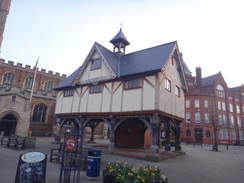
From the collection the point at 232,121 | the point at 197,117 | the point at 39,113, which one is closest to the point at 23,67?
the point at 39,113

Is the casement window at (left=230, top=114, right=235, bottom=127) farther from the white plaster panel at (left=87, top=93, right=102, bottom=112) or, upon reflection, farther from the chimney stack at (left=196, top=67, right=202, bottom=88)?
the white plaster panel at (left=87, top=93, right=102, bottom=112)

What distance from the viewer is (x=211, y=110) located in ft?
114

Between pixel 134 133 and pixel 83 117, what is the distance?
18.0 feet

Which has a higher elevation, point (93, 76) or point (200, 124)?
point (93, 76)

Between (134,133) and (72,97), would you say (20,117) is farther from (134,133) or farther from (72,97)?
(134,133)

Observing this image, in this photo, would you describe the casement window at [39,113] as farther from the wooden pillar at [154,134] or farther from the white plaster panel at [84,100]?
the wooden pillar at [154,134]

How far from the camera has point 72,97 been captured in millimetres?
18625

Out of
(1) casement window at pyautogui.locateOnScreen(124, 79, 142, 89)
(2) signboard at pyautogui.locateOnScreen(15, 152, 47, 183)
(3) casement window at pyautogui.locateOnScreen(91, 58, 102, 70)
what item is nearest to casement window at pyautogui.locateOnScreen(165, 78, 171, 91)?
(1) casement window at pyautogui.locateOnScreen(124, 79, 142, 89)

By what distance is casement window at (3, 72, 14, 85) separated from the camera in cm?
3312

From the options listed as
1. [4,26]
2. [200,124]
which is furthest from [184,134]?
[4,26]

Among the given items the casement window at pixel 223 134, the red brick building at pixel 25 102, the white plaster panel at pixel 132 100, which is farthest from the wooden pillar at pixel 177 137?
the casement window at pixel 223 134

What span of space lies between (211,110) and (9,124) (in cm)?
3521

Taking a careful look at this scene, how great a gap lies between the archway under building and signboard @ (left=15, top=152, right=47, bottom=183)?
21.6 m

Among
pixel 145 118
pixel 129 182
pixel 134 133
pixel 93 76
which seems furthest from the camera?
pixel 134 133
